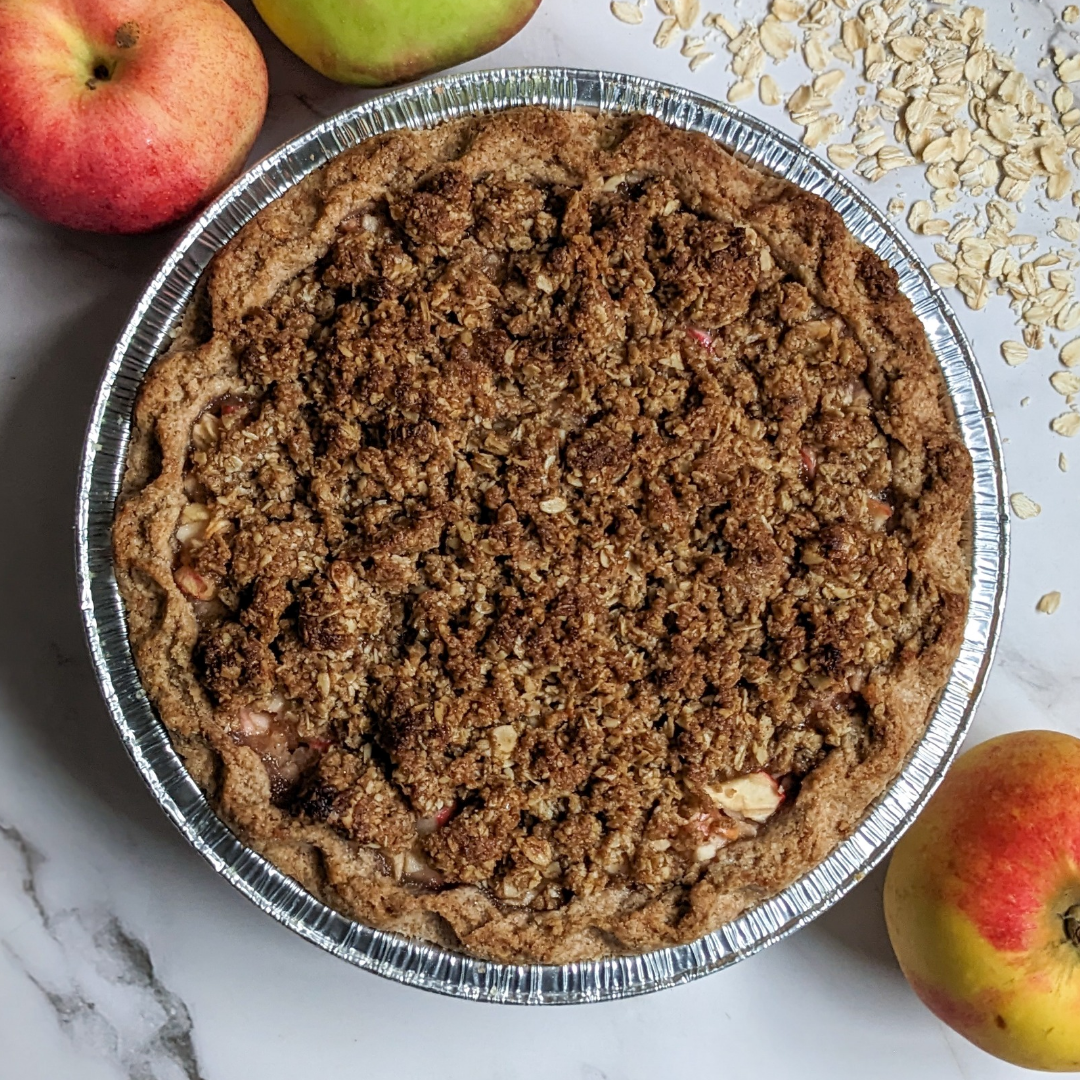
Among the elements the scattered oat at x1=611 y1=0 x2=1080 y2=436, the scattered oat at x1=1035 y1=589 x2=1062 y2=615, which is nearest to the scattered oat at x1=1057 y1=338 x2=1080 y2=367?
the scattered oat at x1=611 y1=0 x2=1080 y2=436

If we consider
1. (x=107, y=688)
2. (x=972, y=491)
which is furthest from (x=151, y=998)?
(x=972, y=491)

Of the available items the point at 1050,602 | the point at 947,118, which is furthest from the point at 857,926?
the point at 947,118

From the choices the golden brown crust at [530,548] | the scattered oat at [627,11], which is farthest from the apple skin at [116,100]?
the scattered oat at [627,11]

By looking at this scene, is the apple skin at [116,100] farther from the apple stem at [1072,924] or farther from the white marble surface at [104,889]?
the apple stem at [1072,924]

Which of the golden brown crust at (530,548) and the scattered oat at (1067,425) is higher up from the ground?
the scattered oat at (1067,425)

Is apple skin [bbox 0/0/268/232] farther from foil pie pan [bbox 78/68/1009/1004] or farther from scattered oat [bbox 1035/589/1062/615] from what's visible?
scattered oat [bbox 1035/589/1062/615]

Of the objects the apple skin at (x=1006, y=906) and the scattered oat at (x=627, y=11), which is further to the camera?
the scattered oat at (x=627, y=11)
